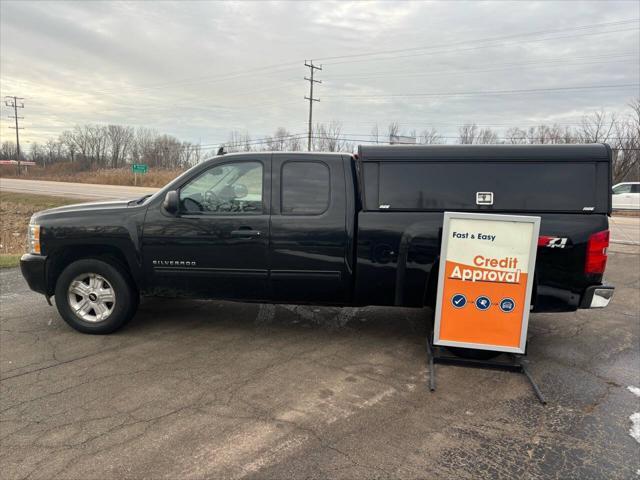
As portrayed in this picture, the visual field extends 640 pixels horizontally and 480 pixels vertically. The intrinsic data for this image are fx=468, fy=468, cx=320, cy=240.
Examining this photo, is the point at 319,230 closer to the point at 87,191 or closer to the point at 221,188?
the point at 221,188

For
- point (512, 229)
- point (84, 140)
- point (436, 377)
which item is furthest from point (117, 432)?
point (84, 140)

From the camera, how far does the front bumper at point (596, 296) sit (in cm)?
416

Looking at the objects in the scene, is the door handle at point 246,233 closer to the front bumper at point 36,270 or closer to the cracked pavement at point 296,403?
the cracked pavement at point 296,403

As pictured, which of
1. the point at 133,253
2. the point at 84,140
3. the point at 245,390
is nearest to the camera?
the point at 245,390

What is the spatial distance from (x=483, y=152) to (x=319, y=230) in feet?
5.41

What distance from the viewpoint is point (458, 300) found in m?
4.14

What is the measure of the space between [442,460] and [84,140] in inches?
4251

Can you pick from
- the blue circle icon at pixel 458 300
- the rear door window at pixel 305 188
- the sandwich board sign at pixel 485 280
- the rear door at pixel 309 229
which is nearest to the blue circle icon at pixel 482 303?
the sandwich board sign at pixel 485 280

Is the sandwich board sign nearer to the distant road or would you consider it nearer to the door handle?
the door handle

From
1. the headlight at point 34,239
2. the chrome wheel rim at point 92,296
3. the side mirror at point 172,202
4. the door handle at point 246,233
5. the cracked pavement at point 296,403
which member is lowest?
the cracked pavement at point 296,403

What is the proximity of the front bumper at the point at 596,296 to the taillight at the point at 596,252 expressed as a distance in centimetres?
16

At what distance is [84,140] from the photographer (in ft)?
316

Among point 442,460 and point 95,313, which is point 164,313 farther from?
point 442,460

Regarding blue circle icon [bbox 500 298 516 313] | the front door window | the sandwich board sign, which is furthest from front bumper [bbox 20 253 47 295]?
blue circle icon [bbox 500 298 516 313]
